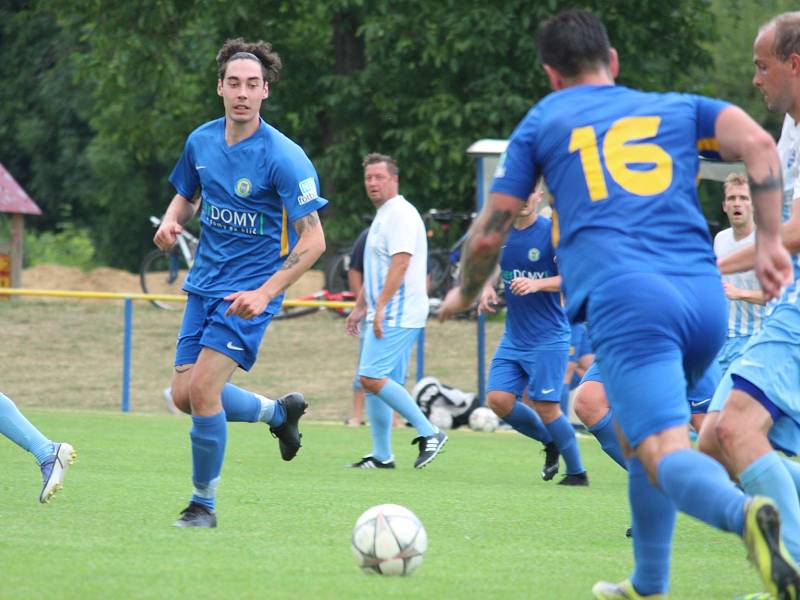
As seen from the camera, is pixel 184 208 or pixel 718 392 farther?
pixel 184 208

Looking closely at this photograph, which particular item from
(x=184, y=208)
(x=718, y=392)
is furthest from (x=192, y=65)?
(x=718, y=392)

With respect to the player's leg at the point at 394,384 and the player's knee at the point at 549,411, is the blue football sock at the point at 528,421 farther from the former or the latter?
the player's leg at the point at 394,384

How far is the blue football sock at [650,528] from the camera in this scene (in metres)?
4.71

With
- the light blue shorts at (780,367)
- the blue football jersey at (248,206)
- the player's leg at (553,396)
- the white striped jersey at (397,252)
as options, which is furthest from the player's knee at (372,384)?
the light blue shorts at (780,367)

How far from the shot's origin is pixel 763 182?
177 inches

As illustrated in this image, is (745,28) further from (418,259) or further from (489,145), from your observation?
(418,259)

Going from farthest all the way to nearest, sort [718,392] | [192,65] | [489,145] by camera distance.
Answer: [192,65] < [489,145] < [718,392]

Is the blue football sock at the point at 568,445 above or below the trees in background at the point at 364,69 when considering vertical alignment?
below

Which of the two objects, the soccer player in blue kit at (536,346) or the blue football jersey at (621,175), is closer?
the blue football jersey at (621,175)

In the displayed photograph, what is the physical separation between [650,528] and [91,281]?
2295cm

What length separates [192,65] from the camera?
2531 centimetres

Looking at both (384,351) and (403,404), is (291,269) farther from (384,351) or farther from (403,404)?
(384,351)

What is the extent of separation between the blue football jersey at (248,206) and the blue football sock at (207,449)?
2.01 feet

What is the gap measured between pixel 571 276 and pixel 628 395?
1.51ft
